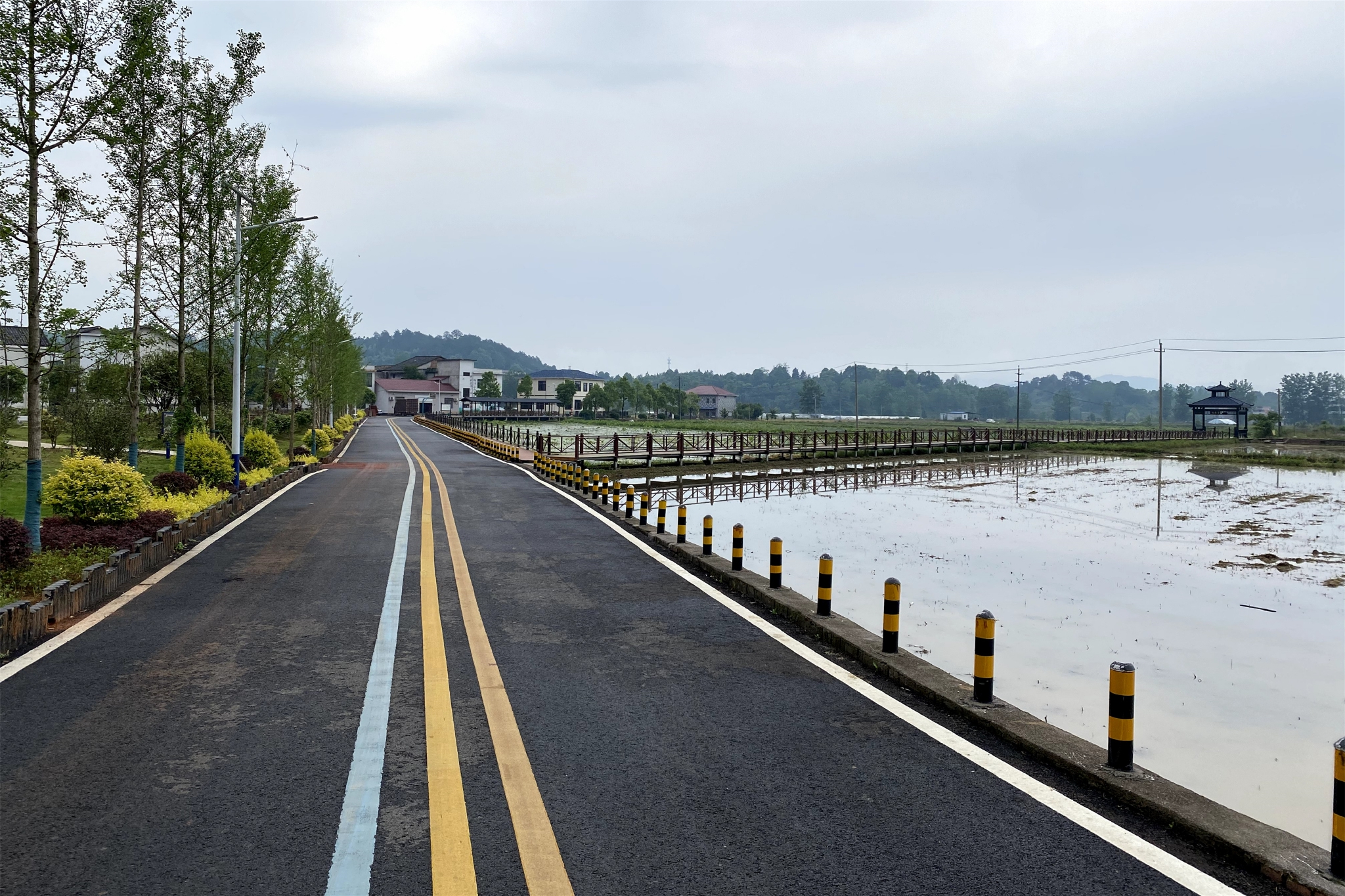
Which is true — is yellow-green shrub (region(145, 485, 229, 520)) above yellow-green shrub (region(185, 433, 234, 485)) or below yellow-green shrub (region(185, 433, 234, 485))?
below

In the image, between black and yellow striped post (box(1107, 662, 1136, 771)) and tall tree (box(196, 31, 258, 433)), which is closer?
black and yellow striped post (box(1107, 662, 1136, 771))

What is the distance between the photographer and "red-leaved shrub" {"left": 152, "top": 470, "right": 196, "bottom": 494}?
672 inches

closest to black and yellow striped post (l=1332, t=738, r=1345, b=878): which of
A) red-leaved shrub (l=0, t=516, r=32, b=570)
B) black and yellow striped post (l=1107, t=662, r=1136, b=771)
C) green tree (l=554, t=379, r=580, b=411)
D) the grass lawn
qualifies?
black and yellow striped post (l=1107, t=662, r=1136, b=771)

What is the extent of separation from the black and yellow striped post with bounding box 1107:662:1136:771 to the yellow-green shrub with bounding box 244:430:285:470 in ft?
77.9

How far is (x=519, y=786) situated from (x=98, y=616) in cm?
628

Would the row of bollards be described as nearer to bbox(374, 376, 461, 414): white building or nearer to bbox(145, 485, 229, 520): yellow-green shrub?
bbox(145, 485, 229, 520): yellow-green shrub

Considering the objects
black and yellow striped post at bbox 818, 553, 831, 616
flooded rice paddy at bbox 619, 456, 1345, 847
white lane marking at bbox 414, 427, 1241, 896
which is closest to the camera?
white lane marking at bbox 414, 427, 1241, 896

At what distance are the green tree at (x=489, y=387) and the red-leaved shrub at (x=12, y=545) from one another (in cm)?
13658

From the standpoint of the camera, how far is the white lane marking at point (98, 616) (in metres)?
7.19

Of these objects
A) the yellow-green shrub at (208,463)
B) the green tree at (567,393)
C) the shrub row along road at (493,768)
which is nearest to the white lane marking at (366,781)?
the shrub row along road at (493,768)

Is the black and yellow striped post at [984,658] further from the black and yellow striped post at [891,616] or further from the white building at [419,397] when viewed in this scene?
the white building at [419,397]

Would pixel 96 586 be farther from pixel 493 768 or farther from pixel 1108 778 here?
pixel 1108 778

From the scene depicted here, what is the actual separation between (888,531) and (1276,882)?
17.5 metres

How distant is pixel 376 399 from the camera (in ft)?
501
